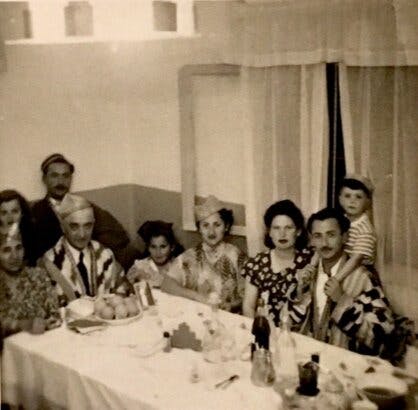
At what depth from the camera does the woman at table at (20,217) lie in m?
1.68

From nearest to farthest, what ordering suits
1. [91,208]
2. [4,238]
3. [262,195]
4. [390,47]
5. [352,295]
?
[390,47] < [352,295] < [4,238] < [262,195] < [91,208]

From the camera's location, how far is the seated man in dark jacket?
1.86 metres

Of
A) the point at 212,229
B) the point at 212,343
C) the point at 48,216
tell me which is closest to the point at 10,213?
the point at 48,216

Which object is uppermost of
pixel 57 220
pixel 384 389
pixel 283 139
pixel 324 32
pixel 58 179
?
pixel 324 32

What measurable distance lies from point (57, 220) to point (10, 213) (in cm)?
20

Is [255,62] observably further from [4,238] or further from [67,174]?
[4,238]

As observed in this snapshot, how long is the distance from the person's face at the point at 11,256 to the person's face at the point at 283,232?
2.10 ft

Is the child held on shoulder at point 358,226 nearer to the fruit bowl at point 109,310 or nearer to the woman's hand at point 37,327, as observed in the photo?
the fruit bowl at point 109,310

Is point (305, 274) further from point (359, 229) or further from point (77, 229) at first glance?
point (77, 229)

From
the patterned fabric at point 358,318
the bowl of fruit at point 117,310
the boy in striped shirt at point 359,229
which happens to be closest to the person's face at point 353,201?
the boy in striped shirt at point 359,229

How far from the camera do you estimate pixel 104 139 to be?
1989 mm

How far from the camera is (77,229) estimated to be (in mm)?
1848

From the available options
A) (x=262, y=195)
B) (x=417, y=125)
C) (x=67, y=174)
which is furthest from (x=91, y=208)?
(x=417, y=125)

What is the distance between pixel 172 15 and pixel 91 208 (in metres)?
0.90
